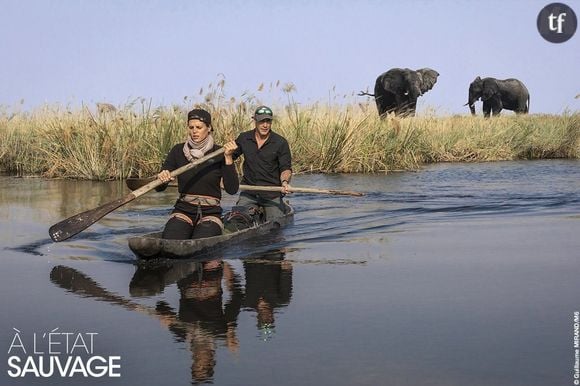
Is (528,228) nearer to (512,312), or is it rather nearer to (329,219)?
(329,219)

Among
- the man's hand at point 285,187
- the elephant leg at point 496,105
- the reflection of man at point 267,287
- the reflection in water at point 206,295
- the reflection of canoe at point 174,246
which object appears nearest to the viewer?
the reflection in water at point 206,295

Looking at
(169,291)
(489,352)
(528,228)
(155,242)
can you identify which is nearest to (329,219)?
(528,228)

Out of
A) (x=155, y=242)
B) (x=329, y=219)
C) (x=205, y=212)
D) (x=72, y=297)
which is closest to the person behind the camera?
(x=72, y=297)

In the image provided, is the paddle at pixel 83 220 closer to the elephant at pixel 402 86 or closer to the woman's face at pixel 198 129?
the woman's face at pixel 198 129

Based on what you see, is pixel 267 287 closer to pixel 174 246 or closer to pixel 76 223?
pixel 174 246

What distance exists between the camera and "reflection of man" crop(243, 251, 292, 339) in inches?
270

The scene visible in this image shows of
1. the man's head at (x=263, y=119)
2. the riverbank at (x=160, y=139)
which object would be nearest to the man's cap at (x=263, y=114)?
the man's head at (x=263, y=119)

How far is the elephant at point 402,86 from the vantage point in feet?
143

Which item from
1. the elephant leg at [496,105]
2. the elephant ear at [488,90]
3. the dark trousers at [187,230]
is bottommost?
the dark trousers at [187,230]

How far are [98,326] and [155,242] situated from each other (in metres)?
2.95

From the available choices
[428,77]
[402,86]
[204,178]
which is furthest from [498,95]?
[204,178]

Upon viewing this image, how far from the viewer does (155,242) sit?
376 inches

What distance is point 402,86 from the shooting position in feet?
146

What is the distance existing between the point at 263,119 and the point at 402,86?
32677 millimetres
